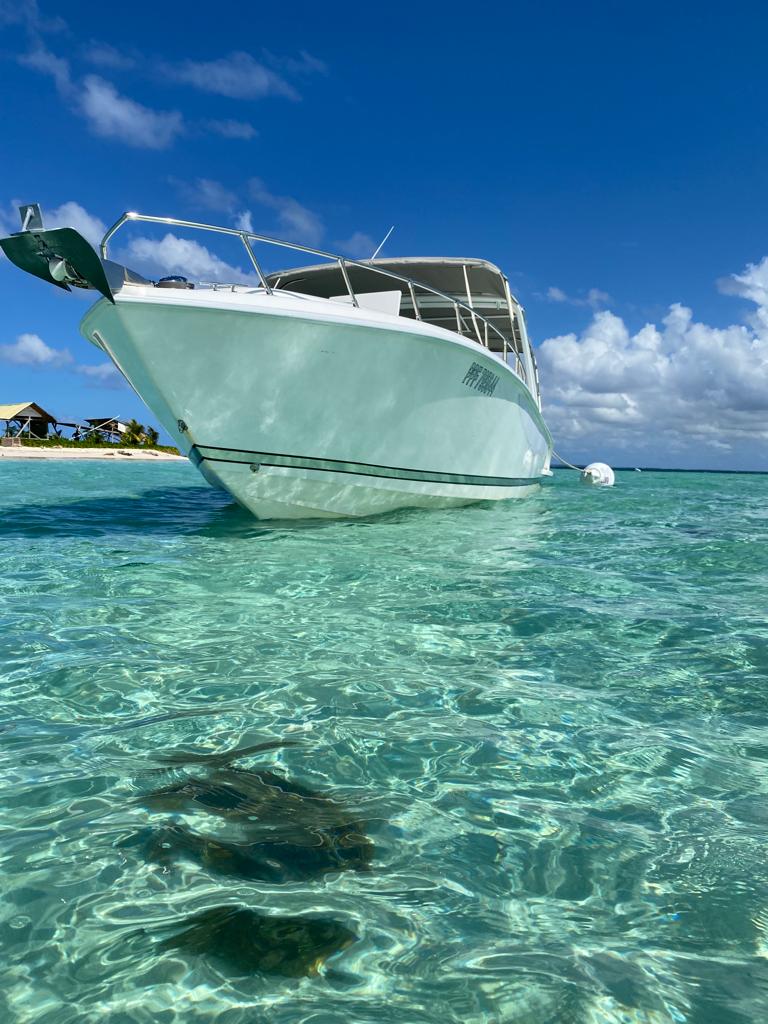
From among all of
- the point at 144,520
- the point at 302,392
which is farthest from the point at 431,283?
the point at 144,520

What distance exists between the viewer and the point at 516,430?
36.1ft

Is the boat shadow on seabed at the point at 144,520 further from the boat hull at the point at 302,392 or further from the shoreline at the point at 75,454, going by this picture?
the shoreline at the point at 75,454

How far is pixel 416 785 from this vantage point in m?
2.17

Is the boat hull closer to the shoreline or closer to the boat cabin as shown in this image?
the boat cabin

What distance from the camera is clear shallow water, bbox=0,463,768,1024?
1.36 m

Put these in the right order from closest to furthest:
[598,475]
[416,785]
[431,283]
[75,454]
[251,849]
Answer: [251,849], [416,785], [431,283], [598,475], [75,454]

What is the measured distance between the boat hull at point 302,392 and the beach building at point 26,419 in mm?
40719

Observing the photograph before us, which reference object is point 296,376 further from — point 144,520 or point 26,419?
point 26,419

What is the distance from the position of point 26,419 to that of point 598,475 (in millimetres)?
39088

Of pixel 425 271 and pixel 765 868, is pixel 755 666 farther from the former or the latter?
pixel 425 271

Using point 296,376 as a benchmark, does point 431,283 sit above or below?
above

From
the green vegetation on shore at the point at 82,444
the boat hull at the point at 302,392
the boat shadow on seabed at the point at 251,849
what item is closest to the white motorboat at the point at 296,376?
the boat hull at the point at 302,392

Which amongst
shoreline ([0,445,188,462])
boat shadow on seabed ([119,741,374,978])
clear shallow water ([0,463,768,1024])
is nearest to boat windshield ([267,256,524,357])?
clear shallow water ([0,463,768,1024])

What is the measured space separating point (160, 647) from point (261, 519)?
4.82 m
